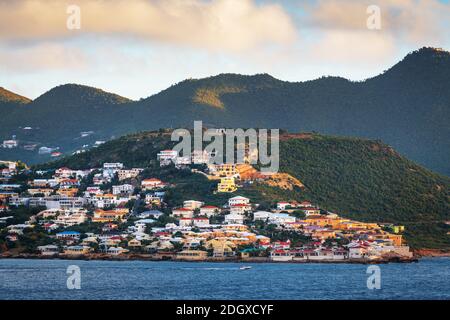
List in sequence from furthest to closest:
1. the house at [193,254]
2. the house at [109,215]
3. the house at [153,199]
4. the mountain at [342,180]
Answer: the mountain at [342,180] → the house at [153,199] → the house at [109,215] → the house at [193,254]

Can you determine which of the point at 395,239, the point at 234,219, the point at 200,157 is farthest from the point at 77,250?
the point at 200,157

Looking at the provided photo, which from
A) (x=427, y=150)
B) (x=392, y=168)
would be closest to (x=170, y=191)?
(x=392, y=168)

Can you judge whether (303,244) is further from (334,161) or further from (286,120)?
(286,120)

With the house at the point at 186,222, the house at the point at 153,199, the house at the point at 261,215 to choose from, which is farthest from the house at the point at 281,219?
the house at the point at 153,199

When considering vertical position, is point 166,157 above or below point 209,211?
above

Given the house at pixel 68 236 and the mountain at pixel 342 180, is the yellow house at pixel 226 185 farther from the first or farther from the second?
the house at pixel 68 236

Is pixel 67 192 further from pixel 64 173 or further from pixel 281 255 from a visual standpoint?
pixel 281 255

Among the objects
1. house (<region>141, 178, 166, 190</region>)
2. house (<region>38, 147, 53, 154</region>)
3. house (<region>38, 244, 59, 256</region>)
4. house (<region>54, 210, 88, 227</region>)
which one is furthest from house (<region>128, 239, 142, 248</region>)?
house (<region>38, 147, 53, 154</region>)
